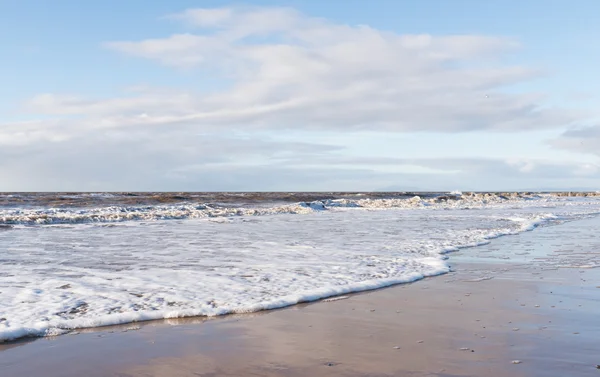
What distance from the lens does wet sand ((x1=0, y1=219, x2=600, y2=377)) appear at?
4566 mm

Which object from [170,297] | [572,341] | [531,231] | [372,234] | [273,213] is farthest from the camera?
[273,213]

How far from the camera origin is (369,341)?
17.6 ft

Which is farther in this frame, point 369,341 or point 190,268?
point 190,268

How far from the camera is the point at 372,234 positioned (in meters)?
17.0

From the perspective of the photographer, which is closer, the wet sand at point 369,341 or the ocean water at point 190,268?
the wet sand at point 369,341

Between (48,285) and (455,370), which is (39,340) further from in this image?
(455,370)

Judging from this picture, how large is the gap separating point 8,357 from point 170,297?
2.60 metres

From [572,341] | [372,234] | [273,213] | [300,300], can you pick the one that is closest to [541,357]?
[572,341]

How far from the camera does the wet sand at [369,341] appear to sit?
4566mm

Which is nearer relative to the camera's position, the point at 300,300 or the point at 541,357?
the point at 541,357

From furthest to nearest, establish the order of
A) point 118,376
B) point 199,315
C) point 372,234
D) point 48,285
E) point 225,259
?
point 372,234
point 225,259
point 48,285
point 199,315
point 118,376

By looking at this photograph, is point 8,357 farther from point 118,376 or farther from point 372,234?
point 372,234

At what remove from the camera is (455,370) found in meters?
4.48

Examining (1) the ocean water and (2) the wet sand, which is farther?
(1) the ocean water
